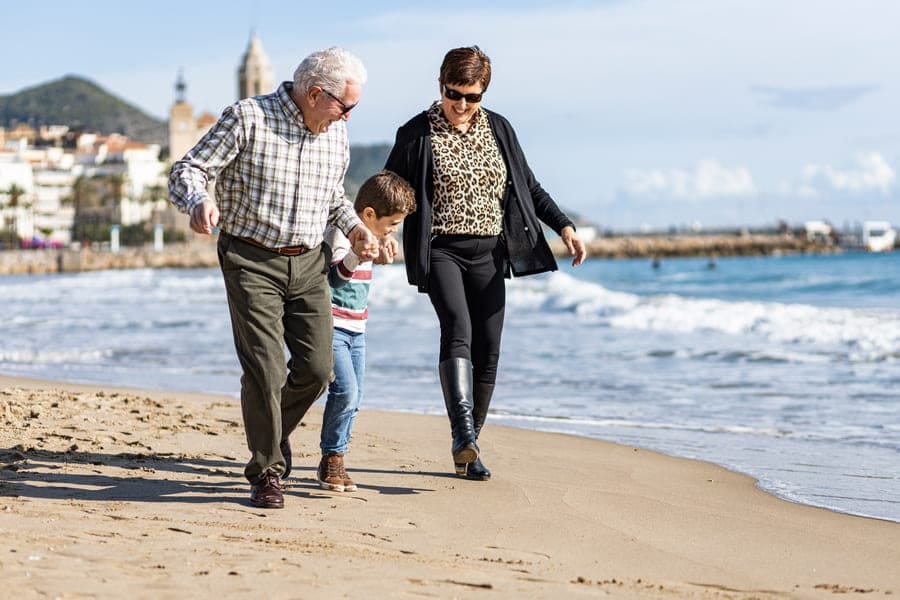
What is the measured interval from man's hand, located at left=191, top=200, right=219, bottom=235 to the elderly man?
178 mm

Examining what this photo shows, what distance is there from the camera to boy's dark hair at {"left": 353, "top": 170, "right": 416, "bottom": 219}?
4590 mm

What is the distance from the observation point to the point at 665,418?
753 centimetres

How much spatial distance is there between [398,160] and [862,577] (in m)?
2.38

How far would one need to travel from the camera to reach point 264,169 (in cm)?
410

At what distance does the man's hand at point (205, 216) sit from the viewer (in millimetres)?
3736

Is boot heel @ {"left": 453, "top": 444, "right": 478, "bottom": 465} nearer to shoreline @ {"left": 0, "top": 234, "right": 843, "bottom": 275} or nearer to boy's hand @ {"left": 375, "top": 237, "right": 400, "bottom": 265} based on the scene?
boy's hand @ {"left": 375, "top": 237, "right": 400, "bottom": 265}

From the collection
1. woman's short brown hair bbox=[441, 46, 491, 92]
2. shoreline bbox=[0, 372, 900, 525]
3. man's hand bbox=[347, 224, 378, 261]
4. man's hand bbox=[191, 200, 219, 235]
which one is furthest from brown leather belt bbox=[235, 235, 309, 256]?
shoreline bbox=[0, 372, 900, 525]

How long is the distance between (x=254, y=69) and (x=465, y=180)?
153 metres

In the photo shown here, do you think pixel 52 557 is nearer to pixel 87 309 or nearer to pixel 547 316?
pixel 547 316

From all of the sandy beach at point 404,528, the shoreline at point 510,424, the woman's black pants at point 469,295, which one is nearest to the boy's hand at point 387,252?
the woman's black pants at point 469,295

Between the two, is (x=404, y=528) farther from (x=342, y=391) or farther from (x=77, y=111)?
(x=77, y=111)

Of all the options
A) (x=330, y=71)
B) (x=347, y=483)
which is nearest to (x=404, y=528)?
(x=347, y=483)

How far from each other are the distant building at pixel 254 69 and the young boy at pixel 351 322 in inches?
5941

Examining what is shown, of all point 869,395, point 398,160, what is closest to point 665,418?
point 869,395
